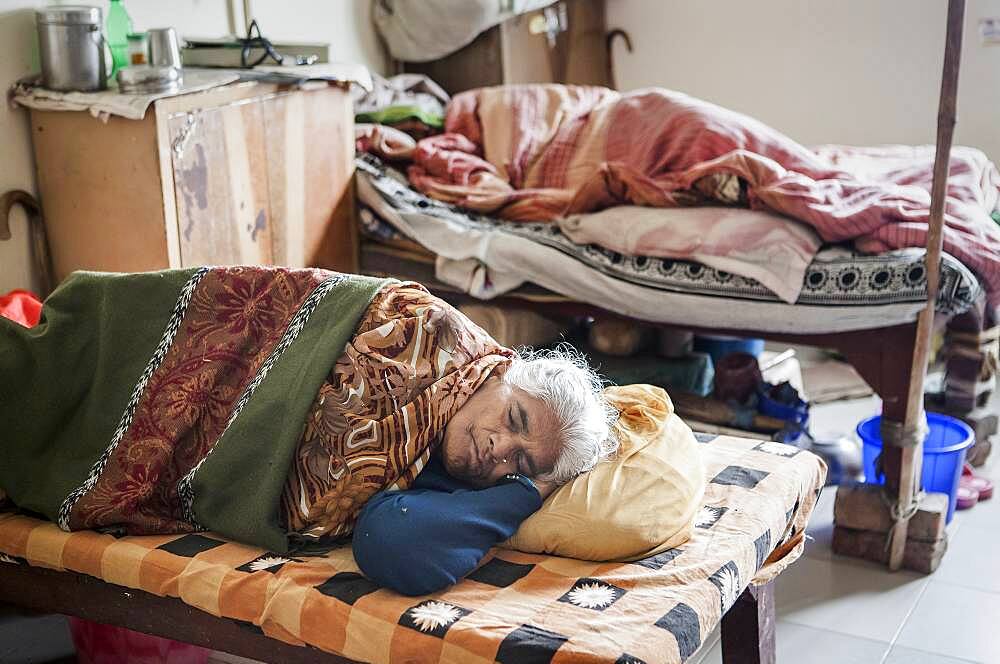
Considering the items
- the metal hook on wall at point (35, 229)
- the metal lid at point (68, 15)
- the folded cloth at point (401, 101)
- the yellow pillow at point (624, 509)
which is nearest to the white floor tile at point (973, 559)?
the yellow pillow at point (624, 509)

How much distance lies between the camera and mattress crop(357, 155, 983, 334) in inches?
106

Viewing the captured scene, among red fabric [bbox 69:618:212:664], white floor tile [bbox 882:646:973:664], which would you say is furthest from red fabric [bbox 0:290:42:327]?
white floor tile [bbox 882:646:973:664]

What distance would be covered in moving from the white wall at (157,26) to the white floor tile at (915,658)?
2.24m

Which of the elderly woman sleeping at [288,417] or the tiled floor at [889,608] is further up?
the elderly woman sleeping at [288,417]

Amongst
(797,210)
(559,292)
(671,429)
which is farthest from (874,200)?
(671,429)

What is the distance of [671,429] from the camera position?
2.07 meters

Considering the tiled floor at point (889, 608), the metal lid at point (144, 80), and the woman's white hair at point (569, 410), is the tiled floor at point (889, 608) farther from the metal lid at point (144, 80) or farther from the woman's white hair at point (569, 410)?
the metal lid at point (144, 80)

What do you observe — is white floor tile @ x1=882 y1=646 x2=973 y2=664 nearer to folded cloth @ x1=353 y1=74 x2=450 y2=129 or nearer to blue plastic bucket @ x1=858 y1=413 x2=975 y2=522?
blue plastic bucket @ x1=858 y1=413 x2=975 y2=522

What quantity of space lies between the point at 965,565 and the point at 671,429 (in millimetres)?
1228

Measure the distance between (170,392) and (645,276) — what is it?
54.5 inches

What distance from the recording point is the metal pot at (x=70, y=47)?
8.61 ft

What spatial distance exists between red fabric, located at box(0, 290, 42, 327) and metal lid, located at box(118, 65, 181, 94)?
543 mm

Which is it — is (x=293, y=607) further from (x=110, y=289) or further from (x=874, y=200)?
(x=874, y=200)

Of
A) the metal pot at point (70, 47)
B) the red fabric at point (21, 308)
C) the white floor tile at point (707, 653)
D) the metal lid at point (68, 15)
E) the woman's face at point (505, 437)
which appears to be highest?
the metal lid at point (68, 15)
